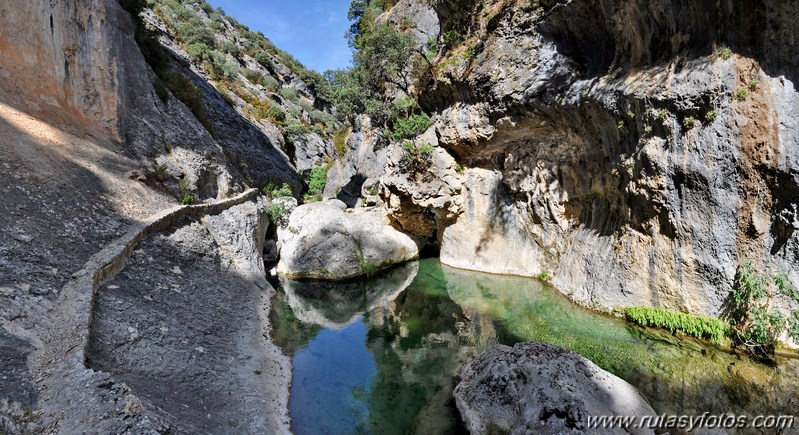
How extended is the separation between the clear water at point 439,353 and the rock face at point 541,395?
0.79 m

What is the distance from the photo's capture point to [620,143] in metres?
13.9

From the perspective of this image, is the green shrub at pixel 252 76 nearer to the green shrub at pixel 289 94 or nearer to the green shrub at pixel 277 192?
the green shrub at pixel 289 94

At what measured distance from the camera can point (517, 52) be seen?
54.9 ft

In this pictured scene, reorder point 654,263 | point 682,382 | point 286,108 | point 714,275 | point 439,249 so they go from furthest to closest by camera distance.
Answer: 1. point 286,108
2. point 439,249
3. point 654,263
4. point 714,275
5. point 682,382

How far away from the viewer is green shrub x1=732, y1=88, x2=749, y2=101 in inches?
399

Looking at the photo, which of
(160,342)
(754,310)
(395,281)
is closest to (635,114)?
(754,310)

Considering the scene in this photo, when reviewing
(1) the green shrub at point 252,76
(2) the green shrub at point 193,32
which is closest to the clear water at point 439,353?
(2) the green shrub at point 193,32

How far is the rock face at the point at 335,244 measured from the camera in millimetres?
19078

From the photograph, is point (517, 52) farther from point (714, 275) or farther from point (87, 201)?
point (87, 201)

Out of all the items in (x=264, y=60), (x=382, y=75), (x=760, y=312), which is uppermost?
(x=264, y=60)

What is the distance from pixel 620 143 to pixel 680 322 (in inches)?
246

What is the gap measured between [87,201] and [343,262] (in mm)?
10451

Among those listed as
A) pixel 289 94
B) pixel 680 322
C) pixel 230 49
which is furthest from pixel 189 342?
pixel 289 94
